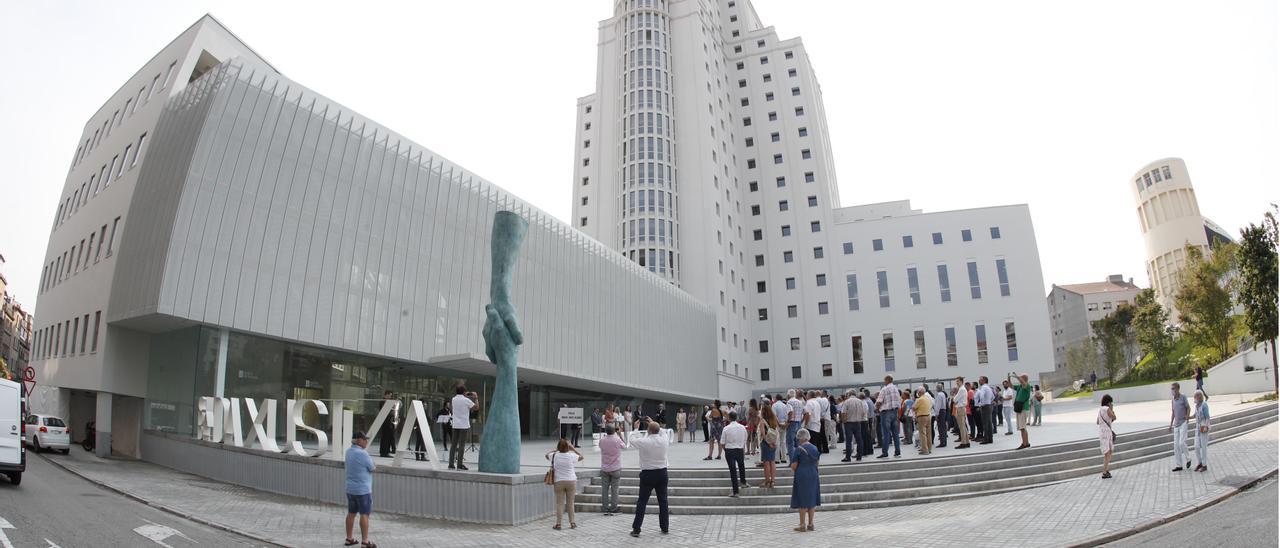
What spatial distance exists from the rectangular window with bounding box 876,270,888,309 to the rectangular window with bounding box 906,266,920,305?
177 centimetres

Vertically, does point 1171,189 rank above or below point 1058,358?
above

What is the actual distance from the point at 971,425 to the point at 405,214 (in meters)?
20.6


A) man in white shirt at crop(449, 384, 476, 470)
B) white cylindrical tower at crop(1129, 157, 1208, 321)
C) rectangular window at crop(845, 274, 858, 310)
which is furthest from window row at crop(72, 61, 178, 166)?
white cylindrical tower at crop(1129, 157, 1208, 321)

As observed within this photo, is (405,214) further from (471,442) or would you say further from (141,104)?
(141,104)

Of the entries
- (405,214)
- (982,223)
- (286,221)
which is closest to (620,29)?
(982,223)

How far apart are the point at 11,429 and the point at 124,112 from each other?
823 inches

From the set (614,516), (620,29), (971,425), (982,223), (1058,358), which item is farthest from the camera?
(1058,358)

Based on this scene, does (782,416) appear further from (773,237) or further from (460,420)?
(773,237)

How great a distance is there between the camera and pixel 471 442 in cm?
2094

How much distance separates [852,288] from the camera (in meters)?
57.8

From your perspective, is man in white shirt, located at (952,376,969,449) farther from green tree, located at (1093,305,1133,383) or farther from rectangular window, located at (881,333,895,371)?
green tree, located at (1093,305,1133,383)

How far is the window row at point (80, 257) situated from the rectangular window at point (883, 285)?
51.7m

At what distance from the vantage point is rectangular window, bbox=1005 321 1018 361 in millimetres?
52188

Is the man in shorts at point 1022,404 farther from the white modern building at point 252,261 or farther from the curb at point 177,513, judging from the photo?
the white modern building at point 252,261
